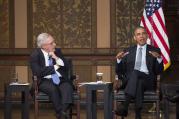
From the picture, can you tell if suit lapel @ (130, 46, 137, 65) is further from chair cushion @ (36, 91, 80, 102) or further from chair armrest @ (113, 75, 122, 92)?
chair cushion @ (36, 91, 80, 102)

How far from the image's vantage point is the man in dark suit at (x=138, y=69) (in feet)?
28.3

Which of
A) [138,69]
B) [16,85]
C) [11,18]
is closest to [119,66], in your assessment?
[138,69]

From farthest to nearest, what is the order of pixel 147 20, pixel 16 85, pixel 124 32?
1. pixel 124 32
2. pixel 147 20
3. pixel 16 85

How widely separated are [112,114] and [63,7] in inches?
130

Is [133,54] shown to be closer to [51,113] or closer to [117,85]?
[117,85]

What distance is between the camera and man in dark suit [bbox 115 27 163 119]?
28.3 ft

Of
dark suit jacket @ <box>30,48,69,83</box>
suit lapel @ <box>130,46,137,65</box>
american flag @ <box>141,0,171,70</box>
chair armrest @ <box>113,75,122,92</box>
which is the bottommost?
chair armrest @ <box>113,75,122,92</box>

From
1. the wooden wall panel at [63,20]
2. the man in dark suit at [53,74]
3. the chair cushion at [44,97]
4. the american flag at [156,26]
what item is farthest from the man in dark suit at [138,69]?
the wooden wall panel at [63,20]

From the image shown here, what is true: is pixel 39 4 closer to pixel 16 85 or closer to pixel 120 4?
pixel 120 4

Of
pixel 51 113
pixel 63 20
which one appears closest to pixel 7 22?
pixel 63 20

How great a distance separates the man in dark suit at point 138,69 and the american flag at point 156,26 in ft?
4.19

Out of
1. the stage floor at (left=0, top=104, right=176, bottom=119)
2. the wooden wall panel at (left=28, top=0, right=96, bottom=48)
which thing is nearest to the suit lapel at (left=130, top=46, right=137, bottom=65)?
the stage floor at (left=0, top=104, right=176, bottom=119)

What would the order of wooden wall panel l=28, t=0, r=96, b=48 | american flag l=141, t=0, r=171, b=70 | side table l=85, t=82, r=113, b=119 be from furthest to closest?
wooden wall panel l=28, t=0, r=96, b=48 → american flag l=141, t=0, r=171, b=70 → side table l=85, t=82, r=113, b=119

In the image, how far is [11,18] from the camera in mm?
11445
